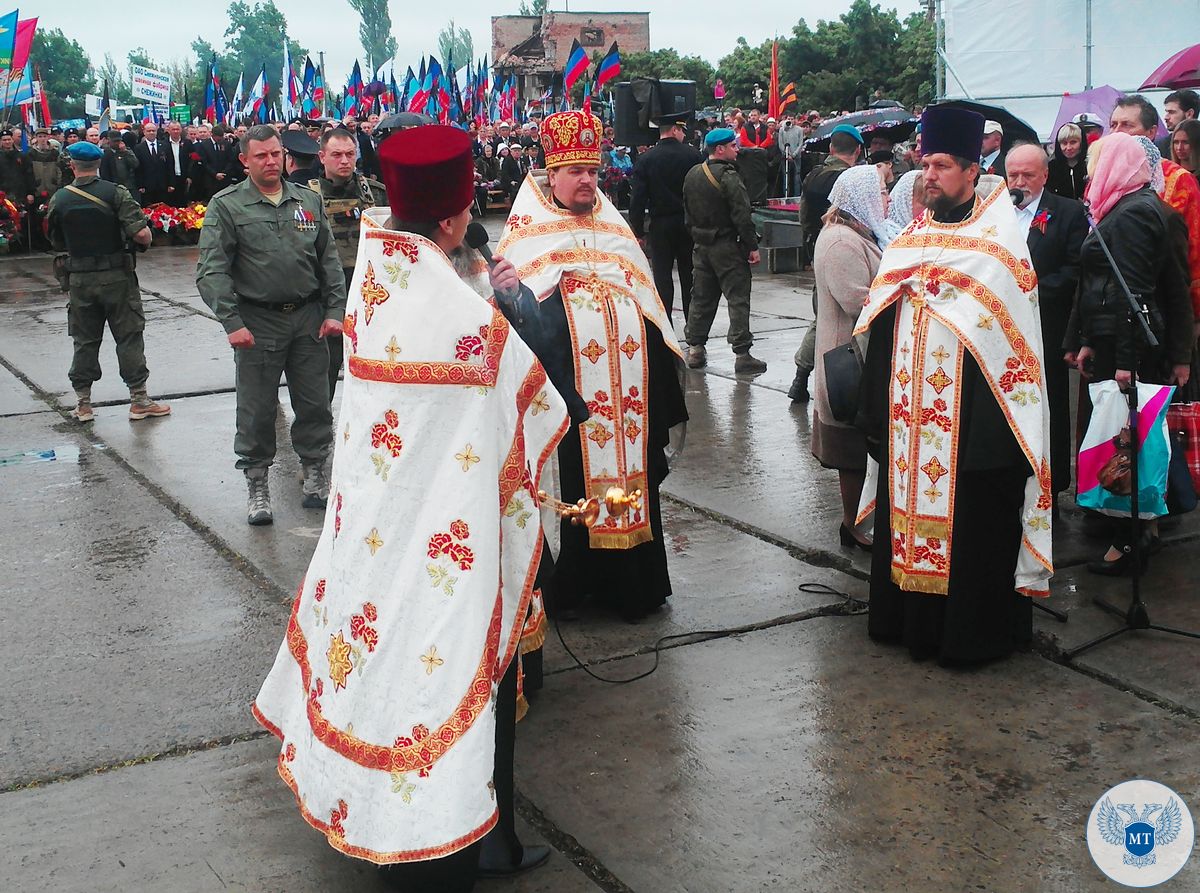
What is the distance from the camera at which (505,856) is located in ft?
11.1

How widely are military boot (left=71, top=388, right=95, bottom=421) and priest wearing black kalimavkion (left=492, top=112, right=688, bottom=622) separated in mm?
5064

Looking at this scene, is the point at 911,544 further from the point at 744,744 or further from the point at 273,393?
the point at 273,393

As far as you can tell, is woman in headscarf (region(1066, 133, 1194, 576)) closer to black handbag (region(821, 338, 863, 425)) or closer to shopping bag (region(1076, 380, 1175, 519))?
shopping bag (region(1076, 380, 1175, 519))

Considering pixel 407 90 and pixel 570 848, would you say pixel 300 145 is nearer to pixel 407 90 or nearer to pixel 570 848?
pixel 570 848

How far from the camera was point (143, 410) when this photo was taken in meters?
9.09

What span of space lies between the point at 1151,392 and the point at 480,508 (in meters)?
3.29

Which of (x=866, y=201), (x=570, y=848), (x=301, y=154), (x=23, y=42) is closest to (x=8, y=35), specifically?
(x=23, y=42)

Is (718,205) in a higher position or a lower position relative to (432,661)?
higher

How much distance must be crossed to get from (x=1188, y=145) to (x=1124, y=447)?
216 centimetres

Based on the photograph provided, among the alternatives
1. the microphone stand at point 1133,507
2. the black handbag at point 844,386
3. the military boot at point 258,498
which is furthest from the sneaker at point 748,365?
the black handbag at point 844,386

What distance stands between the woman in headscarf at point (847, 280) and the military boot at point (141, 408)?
5.22m

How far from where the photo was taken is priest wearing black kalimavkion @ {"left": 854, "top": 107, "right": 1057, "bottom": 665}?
15.0 feet

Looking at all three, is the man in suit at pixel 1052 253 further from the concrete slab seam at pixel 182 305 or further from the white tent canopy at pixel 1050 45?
the white tent canopy at pixel 1050 45

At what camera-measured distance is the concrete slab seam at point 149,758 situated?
13.0 ft
